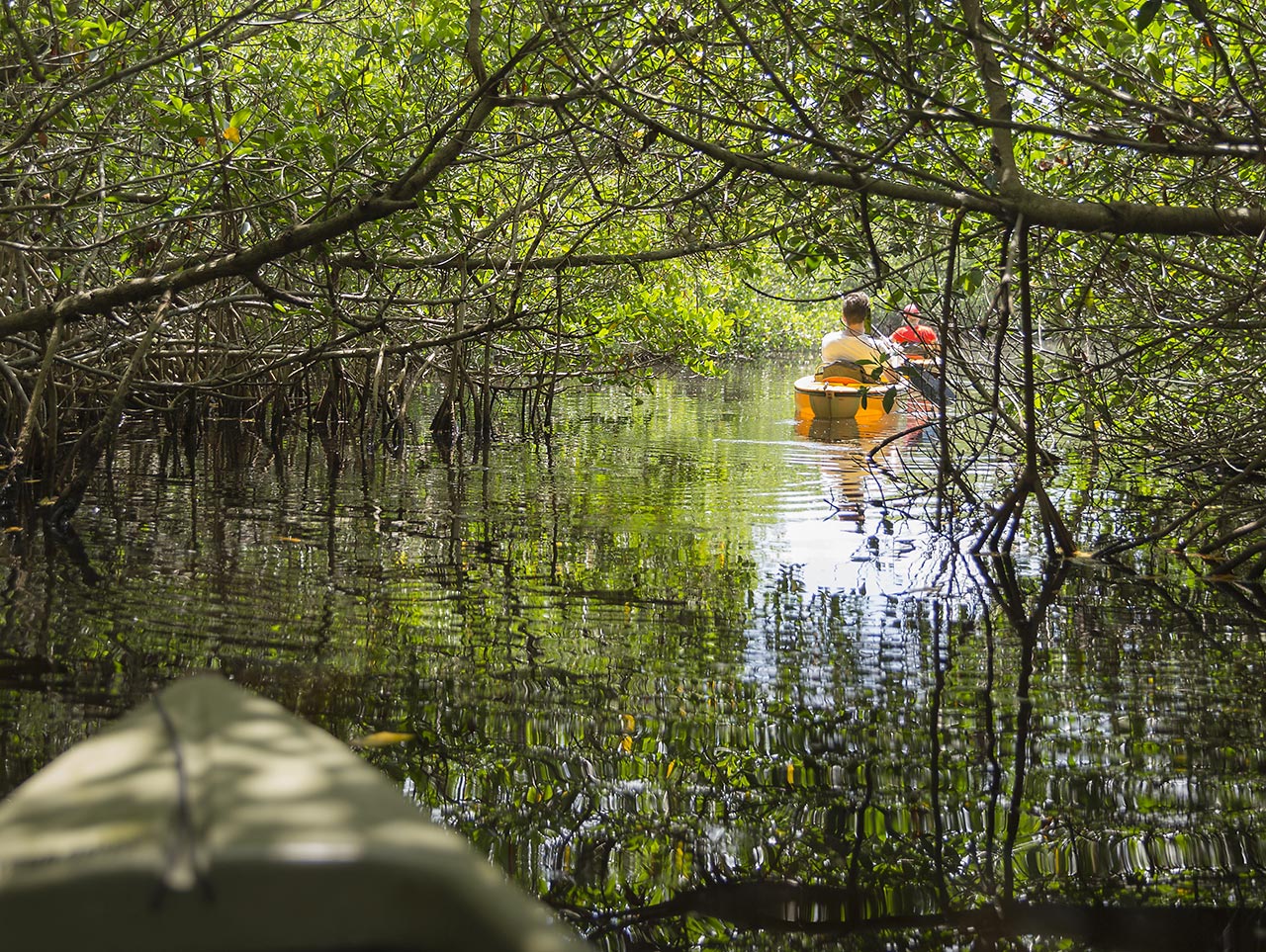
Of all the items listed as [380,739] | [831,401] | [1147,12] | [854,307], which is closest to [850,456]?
[1147,12]

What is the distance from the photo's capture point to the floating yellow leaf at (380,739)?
2752mm

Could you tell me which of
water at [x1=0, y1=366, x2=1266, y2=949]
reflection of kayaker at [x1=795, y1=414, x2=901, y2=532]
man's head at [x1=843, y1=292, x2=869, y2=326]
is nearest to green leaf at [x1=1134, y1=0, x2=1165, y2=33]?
water at [x1=0, y1=366, x2=1266, y2=949]

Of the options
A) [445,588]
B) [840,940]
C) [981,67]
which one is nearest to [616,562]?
[445,588]

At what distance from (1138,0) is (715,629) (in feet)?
9.49

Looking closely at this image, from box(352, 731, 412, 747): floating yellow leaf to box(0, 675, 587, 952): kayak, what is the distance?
1.42 m

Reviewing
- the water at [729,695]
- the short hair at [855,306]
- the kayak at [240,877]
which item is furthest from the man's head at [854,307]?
the kayak at [240,877]

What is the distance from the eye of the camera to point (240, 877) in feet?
3.86

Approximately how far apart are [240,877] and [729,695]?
2.20 m

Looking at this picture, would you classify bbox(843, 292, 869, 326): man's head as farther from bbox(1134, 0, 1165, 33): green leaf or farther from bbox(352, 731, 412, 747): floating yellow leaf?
bbox(352, 731, 412, 747): floating yellow leaf

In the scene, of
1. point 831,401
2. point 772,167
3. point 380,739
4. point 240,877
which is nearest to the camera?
point 240,877

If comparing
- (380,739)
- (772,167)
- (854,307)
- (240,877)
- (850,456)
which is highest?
(854,307)

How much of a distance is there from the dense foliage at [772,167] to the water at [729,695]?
761mm

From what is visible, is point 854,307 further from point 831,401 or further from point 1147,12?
point 1147,12

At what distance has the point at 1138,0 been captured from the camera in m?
4.70
